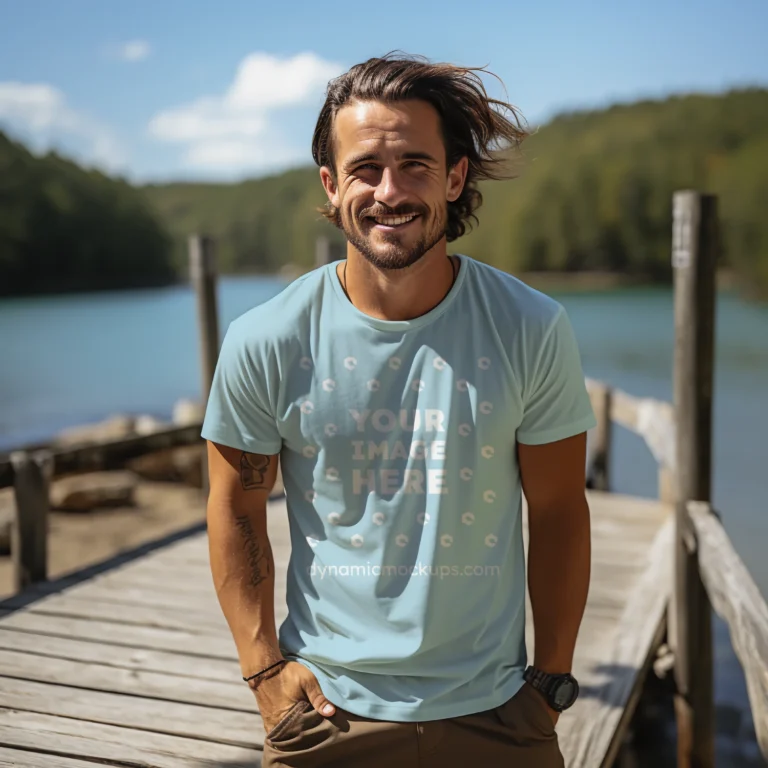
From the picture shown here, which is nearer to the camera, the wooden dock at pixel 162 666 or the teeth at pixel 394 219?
the teeth at pixel 394 219

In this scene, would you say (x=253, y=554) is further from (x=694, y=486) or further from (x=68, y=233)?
(x=68, y=233)

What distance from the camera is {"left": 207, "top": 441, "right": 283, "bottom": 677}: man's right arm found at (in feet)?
5.80

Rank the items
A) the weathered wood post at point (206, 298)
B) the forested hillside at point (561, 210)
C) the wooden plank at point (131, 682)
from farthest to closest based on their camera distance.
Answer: the forested hillside at point (561, 210) < the weathered wood post at point (206, 298) < the wooden plank at point (131, 682)

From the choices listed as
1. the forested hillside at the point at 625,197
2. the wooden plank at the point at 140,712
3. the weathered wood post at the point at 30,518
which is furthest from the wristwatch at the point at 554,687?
the forested hillside at the point at 625,197

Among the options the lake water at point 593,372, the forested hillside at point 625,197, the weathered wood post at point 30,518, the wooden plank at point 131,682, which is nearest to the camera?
the wooden plank at point 131,682

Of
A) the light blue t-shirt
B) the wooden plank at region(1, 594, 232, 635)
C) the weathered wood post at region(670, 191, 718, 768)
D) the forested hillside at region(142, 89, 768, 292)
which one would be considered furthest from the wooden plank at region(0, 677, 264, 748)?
the forested hillside at region(142, 89, 768, 292)

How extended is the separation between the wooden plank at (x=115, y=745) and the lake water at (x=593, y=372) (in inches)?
172

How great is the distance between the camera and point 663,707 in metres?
5.23

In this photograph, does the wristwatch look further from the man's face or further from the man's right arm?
the man's face

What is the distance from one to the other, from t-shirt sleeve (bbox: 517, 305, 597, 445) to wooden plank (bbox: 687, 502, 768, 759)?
1.00 m

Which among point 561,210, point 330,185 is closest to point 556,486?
point 330,185

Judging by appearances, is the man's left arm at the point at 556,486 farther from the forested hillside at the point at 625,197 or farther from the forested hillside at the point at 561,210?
the forested hillside at the point at 561,210

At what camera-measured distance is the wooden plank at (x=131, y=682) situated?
9.11ft

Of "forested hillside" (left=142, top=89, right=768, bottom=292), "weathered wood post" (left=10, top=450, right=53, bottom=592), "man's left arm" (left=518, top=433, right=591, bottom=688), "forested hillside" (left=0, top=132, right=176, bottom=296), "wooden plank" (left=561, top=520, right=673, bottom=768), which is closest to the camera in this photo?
"man's left arm" (left=518, top=433, right=591, bottom=688)
